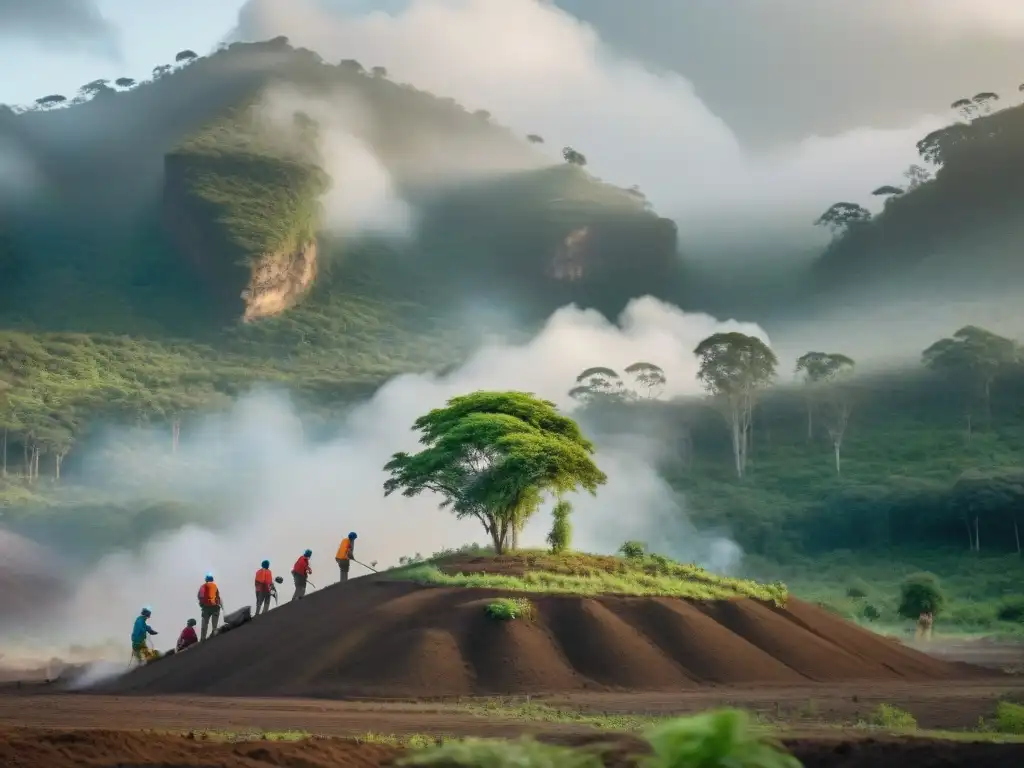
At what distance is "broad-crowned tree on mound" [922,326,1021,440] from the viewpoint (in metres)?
102

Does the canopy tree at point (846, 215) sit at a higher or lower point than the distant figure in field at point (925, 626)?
higher

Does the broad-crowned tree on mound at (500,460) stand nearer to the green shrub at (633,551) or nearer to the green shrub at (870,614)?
the green shrub at (633,551)

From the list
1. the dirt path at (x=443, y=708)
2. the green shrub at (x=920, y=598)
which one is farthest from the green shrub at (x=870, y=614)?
the dirt path at (x=443, y=708)

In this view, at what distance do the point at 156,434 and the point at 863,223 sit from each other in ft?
291

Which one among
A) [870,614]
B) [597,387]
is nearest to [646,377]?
[597,387]

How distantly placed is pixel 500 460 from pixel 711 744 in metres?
27.2

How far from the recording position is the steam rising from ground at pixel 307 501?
7369cm

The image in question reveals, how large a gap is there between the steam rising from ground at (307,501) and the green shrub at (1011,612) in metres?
22.9

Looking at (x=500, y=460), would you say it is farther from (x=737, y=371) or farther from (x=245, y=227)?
(x=245, y=227)

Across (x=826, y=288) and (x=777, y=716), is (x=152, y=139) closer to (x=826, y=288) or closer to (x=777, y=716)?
(x=826, y=288)

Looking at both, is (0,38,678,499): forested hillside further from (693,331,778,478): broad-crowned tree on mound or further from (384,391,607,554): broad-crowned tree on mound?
(384,391,607,554): broad-crowned tree on mound

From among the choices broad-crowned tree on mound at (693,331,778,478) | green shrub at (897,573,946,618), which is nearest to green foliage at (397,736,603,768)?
green shrub at (897,573,946,618)

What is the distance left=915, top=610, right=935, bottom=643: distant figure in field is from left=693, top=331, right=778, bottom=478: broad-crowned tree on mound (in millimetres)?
51710

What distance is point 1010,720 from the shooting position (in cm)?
1841
